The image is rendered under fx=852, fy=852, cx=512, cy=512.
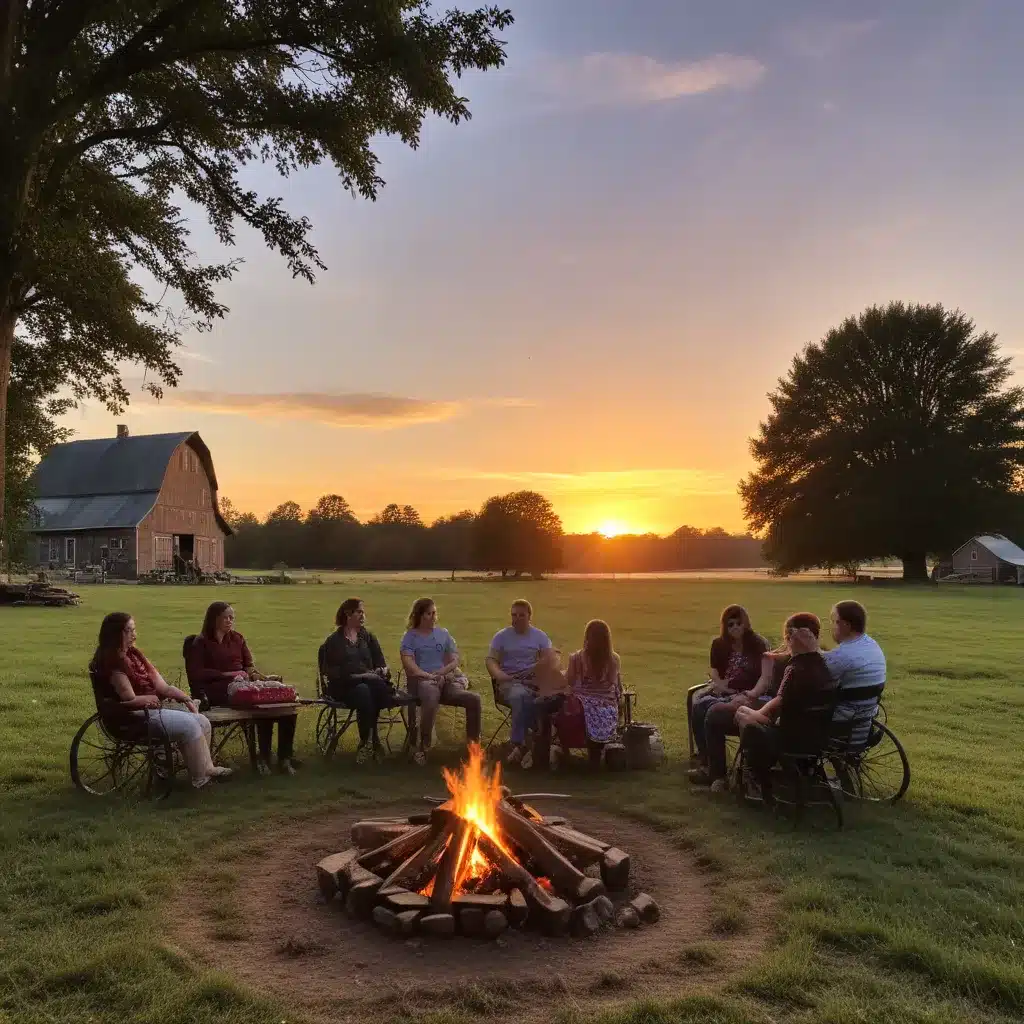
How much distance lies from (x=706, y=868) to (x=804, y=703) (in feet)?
5.16

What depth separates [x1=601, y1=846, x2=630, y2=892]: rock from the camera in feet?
17.0

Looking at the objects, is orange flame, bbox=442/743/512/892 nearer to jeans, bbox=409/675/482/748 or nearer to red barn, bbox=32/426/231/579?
jeans, bbox=409/675/482/748

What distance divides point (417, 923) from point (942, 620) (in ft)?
83.4

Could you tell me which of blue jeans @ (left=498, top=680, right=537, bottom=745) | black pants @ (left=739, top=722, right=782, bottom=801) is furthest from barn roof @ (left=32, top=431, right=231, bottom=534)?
black pants @ (left=739, top=722, right=782, bottom=801)

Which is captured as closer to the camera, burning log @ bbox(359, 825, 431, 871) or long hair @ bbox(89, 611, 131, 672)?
burning log @ bbox(359, 825, 431, 871)

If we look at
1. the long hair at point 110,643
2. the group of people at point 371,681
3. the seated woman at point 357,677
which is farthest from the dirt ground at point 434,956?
the seated woman at point 357,677

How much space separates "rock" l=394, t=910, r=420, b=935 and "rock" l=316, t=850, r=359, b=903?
53 centimetres

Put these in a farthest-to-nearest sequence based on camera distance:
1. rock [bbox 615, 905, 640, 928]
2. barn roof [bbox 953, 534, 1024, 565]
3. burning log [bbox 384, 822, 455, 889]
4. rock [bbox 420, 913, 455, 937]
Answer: barn roof [bbox 953, 534, 1024, 565] < burning log [bbox 384, 822, 455, 889] < rock [bbox 615, 905, 640, 928] < rock [bbox 420, 913, 455, 937]

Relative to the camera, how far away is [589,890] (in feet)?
15.7

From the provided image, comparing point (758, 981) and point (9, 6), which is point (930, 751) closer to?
point (758, 981)

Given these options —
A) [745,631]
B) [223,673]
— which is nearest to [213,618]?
[223,673]

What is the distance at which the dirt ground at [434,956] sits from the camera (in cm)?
393

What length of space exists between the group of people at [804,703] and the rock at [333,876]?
3373 millimetres

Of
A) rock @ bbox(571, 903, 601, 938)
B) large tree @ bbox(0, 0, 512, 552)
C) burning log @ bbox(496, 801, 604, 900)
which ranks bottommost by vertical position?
rock @ bbox(571, 903, 601, 938)
